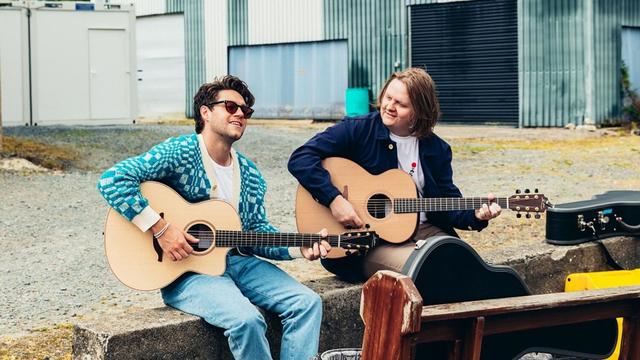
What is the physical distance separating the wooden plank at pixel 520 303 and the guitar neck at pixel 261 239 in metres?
1.26

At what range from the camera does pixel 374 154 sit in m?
5.11

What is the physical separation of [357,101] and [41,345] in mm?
19972

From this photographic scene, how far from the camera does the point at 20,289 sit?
7562 mm

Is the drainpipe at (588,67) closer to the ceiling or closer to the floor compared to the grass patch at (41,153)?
closer to the ceiling

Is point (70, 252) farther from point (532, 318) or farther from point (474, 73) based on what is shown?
point (474, 73)

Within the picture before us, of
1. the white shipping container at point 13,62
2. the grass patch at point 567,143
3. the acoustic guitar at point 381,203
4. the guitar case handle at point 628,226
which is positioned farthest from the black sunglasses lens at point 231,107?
the white shipping container at point 13,62

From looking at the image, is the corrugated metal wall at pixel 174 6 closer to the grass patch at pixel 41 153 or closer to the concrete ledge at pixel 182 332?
the grass patch at pixel 41 153

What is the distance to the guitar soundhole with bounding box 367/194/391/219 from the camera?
5.08m

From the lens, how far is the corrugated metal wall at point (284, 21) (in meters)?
27.1

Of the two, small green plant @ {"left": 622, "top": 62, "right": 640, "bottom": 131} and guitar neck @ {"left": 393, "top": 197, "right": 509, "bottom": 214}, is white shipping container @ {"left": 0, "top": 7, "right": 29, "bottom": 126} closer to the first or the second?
small green plant @ {"left": 622, "top": 62, "right": 640, "bottom": 131}

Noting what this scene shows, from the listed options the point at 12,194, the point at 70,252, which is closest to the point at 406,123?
the point at 70,252

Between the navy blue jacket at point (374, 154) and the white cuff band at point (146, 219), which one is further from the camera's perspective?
the navy blue jacket at point (374, 154)

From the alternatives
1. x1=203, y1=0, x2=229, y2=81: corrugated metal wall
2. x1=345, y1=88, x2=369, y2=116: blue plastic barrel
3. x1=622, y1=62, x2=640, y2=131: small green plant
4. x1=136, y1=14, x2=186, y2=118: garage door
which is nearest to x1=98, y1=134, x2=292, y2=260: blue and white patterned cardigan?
x1=622, y1=62, x2=640, y2=131: small green plant

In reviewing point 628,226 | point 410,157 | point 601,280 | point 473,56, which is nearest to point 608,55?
point 473,56
